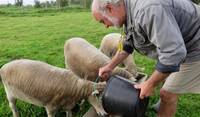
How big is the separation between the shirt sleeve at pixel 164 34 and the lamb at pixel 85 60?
207 centimetres

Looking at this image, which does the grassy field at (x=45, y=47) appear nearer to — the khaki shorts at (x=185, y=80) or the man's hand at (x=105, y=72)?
the man's hand at (x=105, y=72)

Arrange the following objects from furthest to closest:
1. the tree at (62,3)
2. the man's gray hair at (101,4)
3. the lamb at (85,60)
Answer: the tree at (62,3) < the lamb at (85,60) < the man's gray hair at (101,4)

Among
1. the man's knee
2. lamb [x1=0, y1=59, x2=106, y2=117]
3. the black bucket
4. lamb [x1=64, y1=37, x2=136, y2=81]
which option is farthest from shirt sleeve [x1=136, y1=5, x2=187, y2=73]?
lamb [x1=64, y1=37, x2=136, y2=81]

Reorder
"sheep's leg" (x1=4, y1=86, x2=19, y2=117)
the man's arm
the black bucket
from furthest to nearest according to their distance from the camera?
"sheep's leg" (x1=4, y1=86, x2=19, y2=117) → the man's arm → the black bucket

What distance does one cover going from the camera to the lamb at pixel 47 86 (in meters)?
4.54

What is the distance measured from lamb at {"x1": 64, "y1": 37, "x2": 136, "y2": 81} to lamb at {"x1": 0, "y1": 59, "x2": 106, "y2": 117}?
76 cm

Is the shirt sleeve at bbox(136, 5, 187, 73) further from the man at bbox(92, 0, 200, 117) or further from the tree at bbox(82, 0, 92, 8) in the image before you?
the tree at bbox(82, 0, 92, 8)

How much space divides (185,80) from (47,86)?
5.37 feet

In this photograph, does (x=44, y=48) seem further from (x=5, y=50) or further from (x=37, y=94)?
(x=37, y=94)

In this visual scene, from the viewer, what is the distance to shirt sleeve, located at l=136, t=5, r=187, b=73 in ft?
9.77

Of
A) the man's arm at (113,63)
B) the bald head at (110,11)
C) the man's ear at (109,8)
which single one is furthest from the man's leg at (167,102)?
the man's ear at (109,8)

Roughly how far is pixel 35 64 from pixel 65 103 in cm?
63

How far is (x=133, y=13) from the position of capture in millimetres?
3199

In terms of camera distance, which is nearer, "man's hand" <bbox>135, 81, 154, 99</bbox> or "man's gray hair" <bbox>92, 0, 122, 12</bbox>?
"man's gray hair" <bbox>92, 0, 122, 12</bbox>
